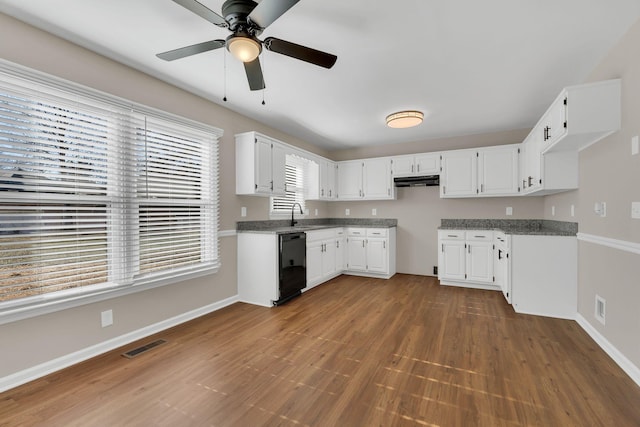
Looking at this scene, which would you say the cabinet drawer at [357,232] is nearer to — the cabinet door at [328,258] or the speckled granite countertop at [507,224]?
the cabinet door at [328,258]

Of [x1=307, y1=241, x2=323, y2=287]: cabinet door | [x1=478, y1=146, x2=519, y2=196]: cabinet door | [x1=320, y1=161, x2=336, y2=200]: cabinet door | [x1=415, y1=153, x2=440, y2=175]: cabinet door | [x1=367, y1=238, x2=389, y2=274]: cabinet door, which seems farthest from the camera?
[x1=320, y1=161, x2=336, y2=200]: cabinet door

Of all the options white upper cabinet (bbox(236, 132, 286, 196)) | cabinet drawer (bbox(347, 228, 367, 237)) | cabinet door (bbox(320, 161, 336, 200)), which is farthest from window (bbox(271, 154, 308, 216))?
cabinet drawer (bbox(347, 228, 367, 237))

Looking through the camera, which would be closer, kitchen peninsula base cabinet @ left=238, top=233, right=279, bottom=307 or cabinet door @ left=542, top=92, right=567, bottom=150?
cabinet door @ left=542, top=92, right=567, bottom=150

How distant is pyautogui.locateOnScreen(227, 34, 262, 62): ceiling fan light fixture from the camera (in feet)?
5.81

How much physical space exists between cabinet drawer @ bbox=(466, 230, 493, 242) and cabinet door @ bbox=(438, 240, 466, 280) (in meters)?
0.16

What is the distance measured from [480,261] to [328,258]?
7.81 ft

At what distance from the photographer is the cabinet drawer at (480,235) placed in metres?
4.37

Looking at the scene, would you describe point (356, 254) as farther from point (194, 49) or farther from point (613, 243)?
point (194, 49)

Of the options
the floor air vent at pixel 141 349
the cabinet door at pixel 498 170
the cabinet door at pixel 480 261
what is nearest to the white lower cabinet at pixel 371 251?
the cabinet door at pixel 480 261

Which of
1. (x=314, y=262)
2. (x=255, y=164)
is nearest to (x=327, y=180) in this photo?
(x=314, y=262)

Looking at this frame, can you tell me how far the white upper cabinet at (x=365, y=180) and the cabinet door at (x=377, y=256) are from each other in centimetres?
88

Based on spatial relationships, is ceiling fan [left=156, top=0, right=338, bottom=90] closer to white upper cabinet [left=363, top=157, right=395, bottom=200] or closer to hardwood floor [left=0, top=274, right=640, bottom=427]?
hardwood floor [left=0, top=274, right=640, bottom=427]

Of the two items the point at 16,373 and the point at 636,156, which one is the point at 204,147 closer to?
the point at 16,373

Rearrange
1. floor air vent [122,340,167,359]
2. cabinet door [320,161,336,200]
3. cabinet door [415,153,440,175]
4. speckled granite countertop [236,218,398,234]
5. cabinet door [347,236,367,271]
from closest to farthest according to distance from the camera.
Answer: floor air vent [122,340,167,359], speckled granite countertop [236,218,398,234], cabinet door [415,153,440,175], cabinet door [347,236,367,271], cabinet door [320,161,336,200]
